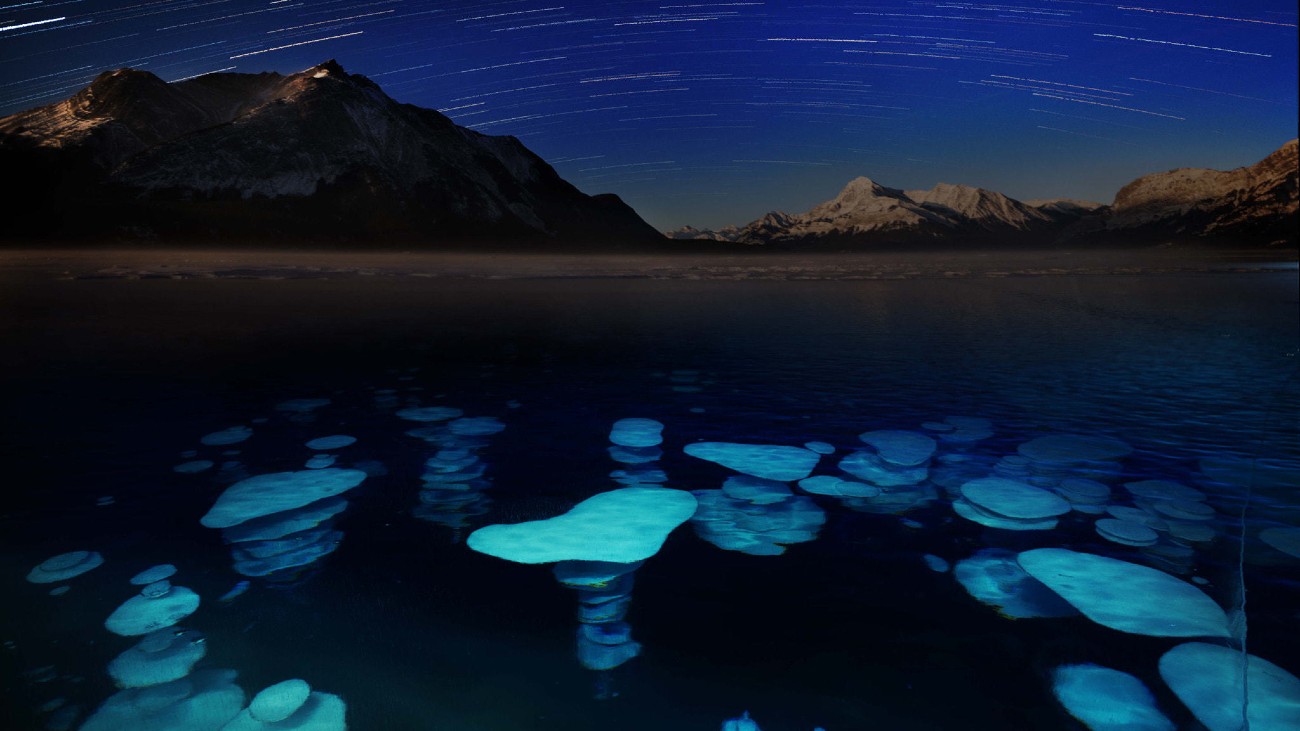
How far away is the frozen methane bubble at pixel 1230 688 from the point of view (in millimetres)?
3438

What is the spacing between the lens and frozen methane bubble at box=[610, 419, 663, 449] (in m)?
8.89

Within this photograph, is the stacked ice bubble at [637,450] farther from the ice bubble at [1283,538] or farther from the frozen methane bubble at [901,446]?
the ice bubble at [1283,538]

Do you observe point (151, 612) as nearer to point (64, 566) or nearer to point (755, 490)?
point (64, 566)

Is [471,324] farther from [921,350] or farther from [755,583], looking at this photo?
[755,583]

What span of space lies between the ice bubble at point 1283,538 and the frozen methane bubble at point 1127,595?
4.64 ft

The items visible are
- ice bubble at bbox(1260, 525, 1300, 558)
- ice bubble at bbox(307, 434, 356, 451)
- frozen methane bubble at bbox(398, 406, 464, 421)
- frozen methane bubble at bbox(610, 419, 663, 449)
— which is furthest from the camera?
frozen methane bubble at bbox(398, 406, 464, 421)

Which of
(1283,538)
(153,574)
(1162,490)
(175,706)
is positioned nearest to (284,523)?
(153,574)

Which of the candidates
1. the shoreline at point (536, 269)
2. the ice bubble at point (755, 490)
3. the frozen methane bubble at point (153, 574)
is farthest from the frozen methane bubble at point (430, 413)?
the shoreline at point (536, 269)

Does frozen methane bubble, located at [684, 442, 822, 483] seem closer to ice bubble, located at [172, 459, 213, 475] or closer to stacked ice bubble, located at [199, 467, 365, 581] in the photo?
stacked ice bubble, located at [199, 467, 365, 581]

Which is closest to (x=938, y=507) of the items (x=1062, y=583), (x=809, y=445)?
(x=1062, y=583)

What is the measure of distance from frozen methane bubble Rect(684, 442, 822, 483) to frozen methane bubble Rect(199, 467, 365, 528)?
→ 410cm

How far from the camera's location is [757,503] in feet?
22.0

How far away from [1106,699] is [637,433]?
634cm

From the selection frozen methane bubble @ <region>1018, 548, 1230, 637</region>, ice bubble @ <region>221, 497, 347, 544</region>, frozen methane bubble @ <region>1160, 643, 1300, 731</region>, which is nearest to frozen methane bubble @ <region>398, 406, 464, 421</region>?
ice bubble @ <region>221, 497, 347, 544</region>
